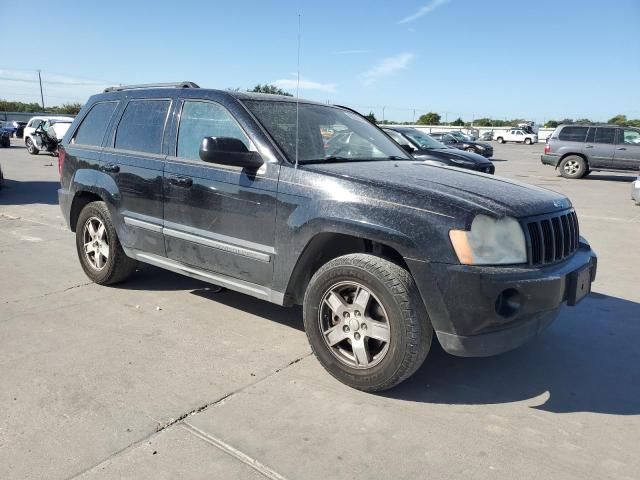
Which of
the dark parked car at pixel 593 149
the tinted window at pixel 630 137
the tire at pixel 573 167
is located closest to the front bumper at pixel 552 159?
the dark parked car at pixel 593 149

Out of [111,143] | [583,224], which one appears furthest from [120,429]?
[583,224]

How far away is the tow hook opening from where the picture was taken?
9.42 ft

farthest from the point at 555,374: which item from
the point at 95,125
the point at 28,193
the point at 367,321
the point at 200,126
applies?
the point at 28,193

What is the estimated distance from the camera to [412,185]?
3131 millimetres

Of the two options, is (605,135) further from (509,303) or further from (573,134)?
(509,303)

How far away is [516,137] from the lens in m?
56.0

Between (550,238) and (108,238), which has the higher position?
(550,238)

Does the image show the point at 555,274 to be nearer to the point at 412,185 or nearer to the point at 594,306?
the point at 412,185

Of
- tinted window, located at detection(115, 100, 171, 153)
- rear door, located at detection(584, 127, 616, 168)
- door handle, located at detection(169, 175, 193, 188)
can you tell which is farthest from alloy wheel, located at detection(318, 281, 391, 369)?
rear door, located at detection(584, 127, 616, 168)

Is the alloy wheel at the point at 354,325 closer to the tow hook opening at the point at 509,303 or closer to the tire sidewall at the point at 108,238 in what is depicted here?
the tow hook opening at the point at 509,303

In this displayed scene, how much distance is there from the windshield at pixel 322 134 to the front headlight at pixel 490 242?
128cm

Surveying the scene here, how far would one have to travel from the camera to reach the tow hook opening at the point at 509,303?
2871 mm

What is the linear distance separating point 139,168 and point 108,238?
860 millimetres

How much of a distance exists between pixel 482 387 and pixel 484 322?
720 millimetres
